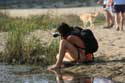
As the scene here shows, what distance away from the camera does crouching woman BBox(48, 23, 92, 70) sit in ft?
33.9

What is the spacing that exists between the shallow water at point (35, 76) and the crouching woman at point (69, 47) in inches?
11.8

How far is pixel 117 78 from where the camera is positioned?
9359mm

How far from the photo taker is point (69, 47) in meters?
10.3

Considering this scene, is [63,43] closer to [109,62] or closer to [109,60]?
[109,62]

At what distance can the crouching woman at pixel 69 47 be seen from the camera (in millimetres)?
10336

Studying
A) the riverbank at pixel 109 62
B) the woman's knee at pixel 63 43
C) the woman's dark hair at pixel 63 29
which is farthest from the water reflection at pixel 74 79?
the woman's dark hair at pixel 63 29

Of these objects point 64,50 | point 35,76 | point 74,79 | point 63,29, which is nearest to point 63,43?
point 64,50

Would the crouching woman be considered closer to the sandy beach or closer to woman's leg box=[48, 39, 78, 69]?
woman's leg box=[48, 39, 78, 69]

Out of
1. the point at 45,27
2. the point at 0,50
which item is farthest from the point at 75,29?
the point at 45,27

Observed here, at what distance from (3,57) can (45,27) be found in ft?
18.7

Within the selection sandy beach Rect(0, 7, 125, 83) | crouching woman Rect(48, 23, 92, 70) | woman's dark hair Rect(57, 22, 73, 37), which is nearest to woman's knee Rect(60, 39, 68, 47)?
crouching woman Rect(48, 23, 92, 70)

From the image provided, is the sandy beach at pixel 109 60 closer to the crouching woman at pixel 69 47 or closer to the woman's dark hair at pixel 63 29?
the crouching woman at pixel 69 47

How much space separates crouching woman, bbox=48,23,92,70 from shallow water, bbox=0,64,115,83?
0.30 metres

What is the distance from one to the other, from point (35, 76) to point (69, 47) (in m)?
0.90
